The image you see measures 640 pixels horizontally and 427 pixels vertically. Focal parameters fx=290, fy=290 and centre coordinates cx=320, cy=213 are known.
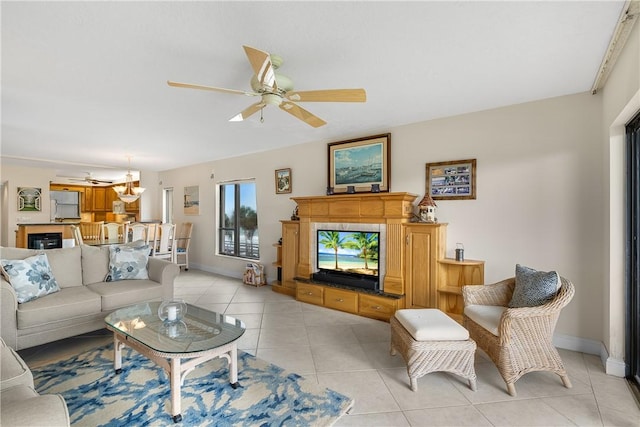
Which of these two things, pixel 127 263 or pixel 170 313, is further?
pixel 127 263

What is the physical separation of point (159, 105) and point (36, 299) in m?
2.14

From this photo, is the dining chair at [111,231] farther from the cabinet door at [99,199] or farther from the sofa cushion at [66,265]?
the cabinet door at [99,199]

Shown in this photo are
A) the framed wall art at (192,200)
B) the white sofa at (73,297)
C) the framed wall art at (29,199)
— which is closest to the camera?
the white sofa at (73,297)

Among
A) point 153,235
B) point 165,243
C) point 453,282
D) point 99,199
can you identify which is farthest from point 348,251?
point 99,199

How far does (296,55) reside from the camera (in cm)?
204

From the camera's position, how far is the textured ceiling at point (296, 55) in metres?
1.62

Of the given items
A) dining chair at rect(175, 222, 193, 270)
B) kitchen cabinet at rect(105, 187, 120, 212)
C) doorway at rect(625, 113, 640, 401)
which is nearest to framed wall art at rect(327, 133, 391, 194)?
doorway at rect(625, 113, 640, 401)

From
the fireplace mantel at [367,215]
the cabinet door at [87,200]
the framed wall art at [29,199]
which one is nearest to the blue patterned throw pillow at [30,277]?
the fireplace mantel at [367,215]

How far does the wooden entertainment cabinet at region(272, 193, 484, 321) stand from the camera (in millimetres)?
3287

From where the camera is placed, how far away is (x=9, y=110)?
312cm

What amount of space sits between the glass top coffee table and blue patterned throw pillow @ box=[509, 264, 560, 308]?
86.5 inches

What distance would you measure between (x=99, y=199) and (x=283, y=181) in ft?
26.6

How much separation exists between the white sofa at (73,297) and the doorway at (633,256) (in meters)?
4.33

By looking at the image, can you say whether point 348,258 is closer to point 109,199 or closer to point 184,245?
point 184,245
